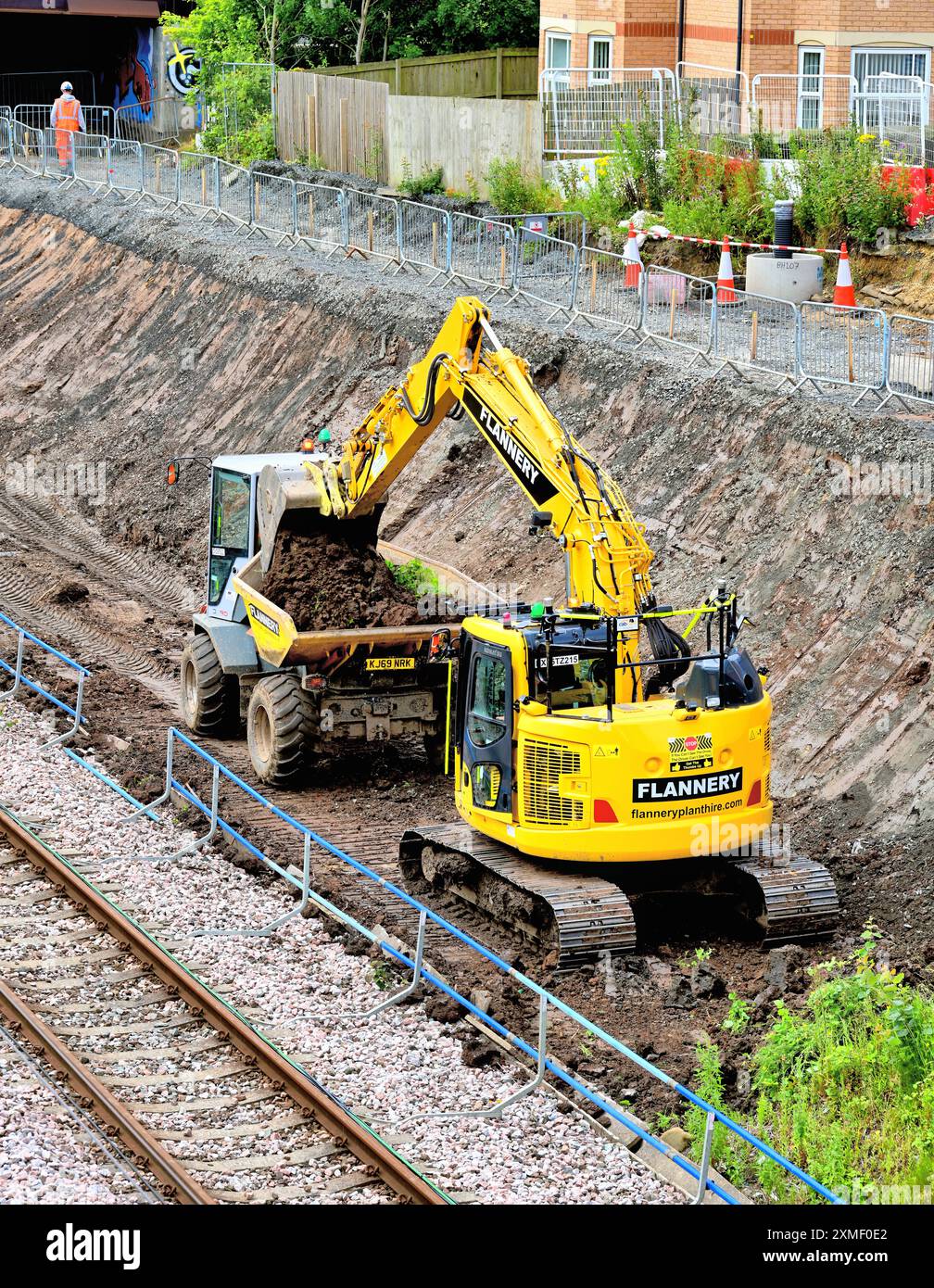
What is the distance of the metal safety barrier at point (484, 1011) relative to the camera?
10.8m

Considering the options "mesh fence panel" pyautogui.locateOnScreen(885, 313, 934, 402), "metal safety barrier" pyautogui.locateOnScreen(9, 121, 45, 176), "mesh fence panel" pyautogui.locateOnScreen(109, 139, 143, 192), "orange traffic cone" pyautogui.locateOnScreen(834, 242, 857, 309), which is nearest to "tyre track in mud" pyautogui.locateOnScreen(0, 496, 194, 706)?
"mesh fence panel" pyautogui.locateOnScreen(885, 313, 934, 402)

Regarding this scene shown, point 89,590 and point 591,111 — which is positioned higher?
point 591,111

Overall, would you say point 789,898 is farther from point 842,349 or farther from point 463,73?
point 463,73

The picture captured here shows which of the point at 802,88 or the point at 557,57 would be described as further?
the point at 557,57

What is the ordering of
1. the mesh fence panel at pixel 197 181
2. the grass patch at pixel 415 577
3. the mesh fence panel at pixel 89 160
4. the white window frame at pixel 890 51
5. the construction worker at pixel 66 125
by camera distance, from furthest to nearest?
the construction worker at pixel 66 125, the mesh fence panel at pixel 89 160, the mesh fence panel at pixel 197 181, the white window frame at pixel 890 51, the grass patch at pixel 415 577

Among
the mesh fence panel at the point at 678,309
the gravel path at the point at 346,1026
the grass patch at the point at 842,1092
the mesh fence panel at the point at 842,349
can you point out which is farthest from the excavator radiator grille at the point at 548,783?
the mesh fence panel at the point at 678,309

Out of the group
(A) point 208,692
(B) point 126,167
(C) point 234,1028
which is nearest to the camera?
(C) point 234,1028

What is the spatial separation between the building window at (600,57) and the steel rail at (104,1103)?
26103 mm

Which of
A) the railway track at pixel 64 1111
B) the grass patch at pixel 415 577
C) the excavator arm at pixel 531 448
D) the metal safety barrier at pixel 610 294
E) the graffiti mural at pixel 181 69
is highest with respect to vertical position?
the graffiti mural at pixel 181 69

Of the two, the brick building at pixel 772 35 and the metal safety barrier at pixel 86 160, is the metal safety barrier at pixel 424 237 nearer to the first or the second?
the brick building at pixel 772 35

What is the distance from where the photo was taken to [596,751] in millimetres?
13992

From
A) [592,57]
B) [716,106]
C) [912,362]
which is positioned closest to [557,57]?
[592,57]

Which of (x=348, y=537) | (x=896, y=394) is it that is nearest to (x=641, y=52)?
(x=896, y=394)

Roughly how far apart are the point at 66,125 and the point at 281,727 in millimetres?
29973
